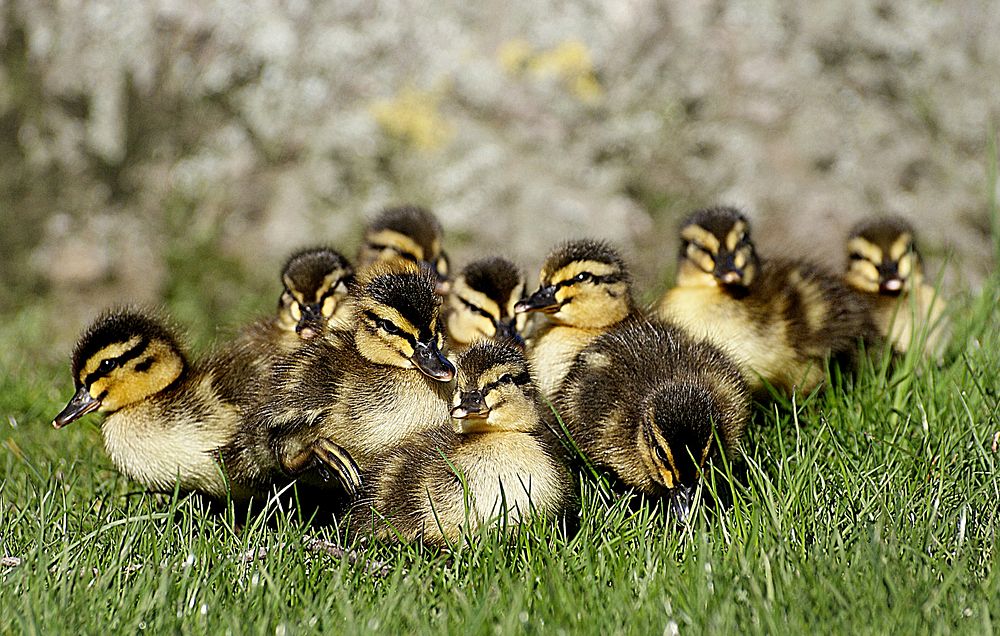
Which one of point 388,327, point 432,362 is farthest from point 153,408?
point 432,362

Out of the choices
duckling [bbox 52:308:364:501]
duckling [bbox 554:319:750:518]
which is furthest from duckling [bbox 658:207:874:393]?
duckling [bbox 52:308:364:501]

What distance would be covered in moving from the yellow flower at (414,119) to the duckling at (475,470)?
2453 millimetres

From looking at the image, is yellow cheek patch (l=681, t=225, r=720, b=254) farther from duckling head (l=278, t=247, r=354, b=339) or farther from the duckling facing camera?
duckling head (l=278, t=247, r=354, b=339)

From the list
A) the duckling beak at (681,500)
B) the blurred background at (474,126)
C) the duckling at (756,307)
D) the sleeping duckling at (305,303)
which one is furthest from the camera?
the blurred background at (474,126)

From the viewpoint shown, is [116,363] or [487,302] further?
[487,302]

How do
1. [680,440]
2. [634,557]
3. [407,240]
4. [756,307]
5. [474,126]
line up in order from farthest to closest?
[474,126], [407,240], [756,307], [680,440], [634,557]

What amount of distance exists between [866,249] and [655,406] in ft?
5.84

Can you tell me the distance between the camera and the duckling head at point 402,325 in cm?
302

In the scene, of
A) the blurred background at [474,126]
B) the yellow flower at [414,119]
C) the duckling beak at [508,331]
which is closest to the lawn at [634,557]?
the duckling beak at [508,331]

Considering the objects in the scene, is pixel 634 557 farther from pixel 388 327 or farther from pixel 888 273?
pixel 888 273

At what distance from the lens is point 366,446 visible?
3.09m

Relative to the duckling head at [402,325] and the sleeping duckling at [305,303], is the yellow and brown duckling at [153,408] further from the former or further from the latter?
the duckling head at [402,325]

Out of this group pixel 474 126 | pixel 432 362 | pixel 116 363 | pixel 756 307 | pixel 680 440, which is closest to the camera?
pixel 680 440

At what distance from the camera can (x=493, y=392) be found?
2922mm
